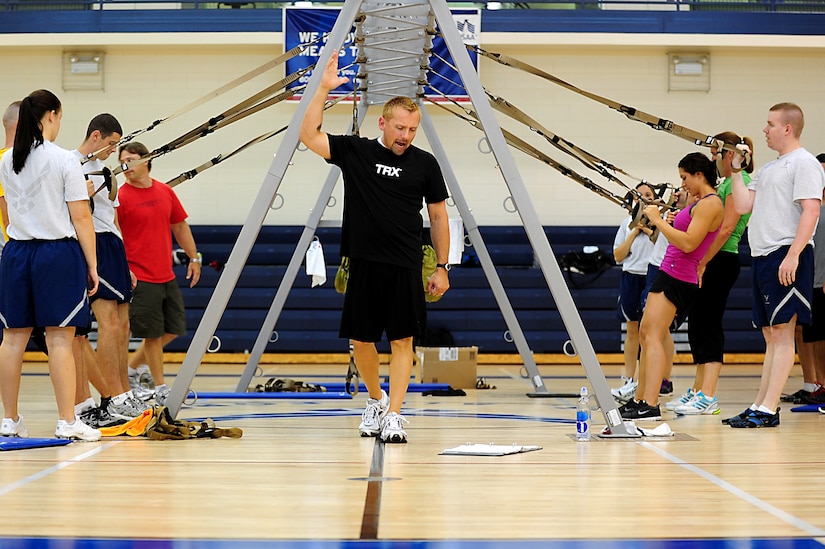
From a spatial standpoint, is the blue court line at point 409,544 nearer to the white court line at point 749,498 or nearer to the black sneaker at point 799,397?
the white court line at point 749,498

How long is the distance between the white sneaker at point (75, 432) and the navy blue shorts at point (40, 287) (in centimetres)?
50

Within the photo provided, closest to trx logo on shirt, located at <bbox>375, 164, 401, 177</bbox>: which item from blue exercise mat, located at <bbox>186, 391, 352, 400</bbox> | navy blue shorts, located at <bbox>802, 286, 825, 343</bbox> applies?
blue exercise mat, located at <bbox>186, 391, 352, 400</bbox>

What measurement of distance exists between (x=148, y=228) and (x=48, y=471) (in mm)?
3123

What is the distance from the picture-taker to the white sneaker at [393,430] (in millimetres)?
4719

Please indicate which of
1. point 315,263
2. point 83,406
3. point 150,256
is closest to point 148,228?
point 150,256

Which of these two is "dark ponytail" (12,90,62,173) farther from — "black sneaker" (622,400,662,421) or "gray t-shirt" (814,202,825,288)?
"gray t-shirt" (814,202,825,288)

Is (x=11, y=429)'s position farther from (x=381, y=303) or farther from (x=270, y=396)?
(x=270, y=396)

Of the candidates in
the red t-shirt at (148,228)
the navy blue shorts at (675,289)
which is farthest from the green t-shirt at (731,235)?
the red t-shirt at (148,228)

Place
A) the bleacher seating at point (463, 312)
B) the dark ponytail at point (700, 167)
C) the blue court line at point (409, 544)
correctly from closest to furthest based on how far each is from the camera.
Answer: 1. the blue court line at point (409, 544)
2. the dark ponytail at point (700, 167)
3. the bleacher seating at point (463, 312)

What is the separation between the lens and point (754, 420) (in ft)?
17.9

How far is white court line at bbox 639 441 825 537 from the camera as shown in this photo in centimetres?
287

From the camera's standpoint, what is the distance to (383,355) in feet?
38.4

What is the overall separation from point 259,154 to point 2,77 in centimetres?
354

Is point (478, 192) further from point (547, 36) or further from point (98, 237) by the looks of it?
point (98, 237)
